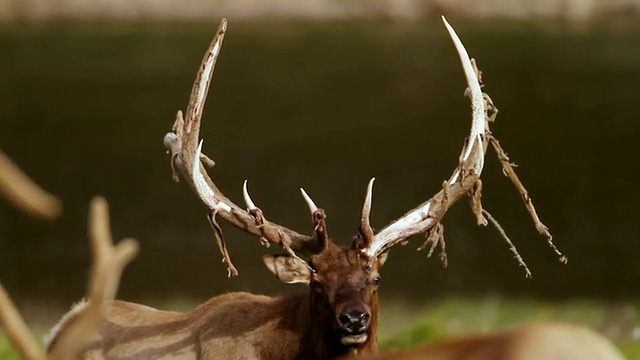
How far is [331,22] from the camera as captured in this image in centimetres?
806

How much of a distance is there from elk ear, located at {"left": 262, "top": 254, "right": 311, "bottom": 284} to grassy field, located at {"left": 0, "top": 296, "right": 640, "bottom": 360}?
292cm

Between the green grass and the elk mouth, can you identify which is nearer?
the elk mouth

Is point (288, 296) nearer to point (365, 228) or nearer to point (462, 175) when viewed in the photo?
point (365, 228)

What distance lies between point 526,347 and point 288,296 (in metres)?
2.69

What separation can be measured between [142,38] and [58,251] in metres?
1.47

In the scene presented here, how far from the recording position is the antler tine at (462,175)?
5703mm

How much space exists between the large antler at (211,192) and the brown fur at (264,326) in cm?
16

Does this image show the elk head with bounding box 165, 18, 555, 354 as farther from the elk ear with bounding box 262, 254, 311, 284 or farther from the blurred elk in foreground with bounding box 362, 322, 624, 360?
the blurred elk in foreground with bounding box 362, 322, 624, 360

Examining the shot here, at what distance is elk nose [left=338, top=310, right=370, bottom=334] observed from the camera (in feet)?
17.1

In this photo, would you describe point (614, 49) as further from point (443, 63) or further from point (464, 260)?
point (464, 260)

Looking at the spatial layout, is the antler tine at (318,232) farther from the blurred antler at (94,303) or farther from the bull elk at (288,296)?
the blurred antler at (94,303)

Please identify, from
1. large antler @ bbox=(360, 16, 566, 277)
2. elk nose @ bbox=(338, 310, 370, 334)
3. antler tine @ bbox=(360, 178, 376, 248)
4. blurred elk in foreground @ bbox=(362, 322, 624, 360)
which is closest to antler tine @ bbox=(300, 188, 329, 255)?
antler tine @ bbox=(360, 178, 376, 248)

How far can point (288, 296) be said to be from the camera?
18.8ft

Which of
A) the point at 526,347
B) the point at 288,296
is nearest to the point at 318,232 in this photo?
the point at 288,296
